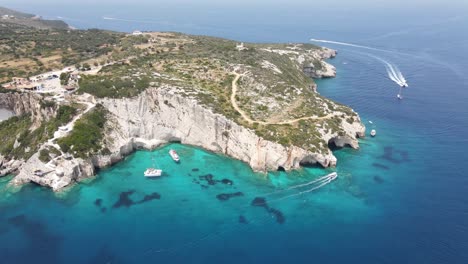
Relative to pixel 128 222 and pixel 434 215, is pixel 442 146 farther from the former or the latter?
pixel 128 222

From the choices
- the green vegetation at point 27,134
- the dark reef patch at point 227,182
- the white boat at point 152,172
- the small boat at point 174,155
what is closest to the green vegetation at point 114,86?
the green vegetation at point 27,134

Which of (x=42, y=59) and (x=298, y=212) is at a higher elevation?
(x=42, y=59)

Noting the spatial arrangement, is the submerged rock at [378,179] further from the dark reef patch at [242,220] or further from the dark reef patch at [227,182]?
the dark reef patch at [242,220]

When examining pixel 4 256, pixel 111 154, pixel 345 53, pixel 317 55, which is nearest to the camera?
pixel 4 256

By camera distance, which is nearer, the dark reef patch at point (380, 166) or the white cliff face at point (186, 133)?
the white cliff face at point (186, 133)

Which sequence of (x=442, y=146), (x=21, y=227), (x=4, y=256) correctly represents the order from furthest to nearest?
1. (x=442, y=146)
2. (x=21, y=227)
3. (x=4, y=256)

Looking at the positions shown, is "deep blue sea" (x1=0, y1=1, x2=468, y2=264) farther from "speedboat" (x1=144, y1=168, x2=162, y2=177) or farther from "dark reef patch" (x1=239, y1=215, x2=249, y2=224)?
"speedboat" (x1=144, y1=168, x2=162, y2=177)

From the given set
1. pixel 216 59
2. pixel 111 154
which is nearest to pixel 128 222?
pixel 111 154

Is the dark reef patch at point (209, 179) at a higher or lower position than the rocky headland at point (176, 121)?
lower
